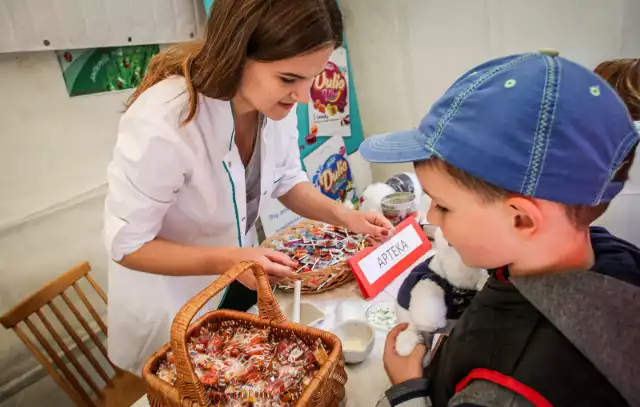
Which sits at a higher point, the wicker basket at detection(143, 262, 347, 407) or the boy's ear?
the boy's ear

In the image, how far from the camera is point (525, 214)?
542 mm

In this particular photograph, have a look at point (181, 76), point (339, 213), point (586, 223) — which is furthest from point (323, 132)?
point (586, 223)

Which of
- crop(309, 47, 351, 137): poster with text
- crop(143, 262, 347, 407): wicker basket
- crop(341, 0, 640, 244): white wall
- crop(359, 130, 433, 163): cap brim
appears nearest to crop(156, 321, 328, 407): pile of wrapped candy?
crop(143, 262, 347, 407): wicker basket

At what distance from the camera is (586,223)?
1.86ft

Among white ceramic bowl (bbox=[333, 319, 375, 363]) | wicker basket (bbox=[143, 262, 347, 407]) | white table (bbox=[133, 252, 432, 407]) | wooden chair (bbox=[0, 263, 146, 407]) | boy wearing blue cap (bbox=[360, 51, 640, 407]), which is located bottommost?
wooden chair (bbox=[0, 263, 146, 407])

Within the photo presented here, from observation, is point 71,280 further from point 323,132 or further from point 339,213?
point 323,132

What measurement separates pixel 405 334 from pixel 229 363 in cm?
34

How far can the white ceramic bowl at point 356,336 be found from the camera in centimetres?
90

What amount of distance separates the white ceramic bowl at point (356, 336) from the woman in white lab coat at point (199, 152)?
19cm

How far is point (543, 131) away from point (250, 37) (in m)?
0.61

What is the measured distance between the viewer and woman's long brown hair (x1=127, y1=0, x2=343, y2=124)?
2.75 ft

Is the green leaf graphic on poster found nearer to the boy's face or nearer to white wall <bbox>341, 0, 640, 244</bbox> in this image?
white wall <bbox>341, 0, 640, 244</bbox>

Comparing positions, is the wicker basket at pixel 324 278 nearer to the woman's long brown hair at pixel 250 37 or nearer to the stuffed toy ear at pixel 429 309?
the stuffed toy ear at pixel 429 309

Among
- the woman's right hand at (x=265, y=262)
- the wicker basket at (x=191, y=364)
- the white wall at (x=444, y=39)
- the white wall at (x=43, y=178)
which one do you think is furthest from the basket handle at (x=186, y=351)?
the white wall at (x=444, y=39)
